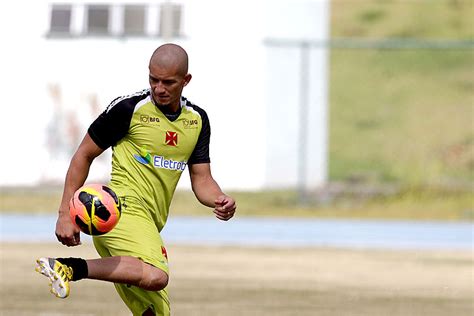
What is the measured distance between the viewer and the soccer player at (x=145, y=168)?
8.00m

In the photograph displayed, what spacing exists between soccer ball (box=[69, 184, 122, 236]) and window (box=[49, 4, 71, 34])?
58.9 feet

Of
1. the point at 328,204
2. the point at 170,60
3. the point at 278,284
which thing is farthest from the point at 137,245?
the point at 328,204

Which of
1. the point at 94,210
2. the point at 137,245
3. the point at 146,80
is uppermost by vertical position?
the point at 146,80

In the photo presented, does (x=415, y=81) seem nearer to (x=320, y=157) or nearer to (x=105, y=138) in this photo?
(x=320, y=157)

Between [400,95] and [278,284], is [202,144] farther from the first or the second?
[400,95]

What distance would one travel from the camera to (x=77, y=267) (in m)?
7.75

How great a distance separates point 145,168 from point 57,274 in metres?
1.03

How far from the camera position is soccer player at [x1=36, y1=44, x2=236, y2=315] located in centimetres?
800

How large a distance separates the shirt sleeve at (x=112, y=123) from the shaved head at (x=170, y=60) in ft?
1.25

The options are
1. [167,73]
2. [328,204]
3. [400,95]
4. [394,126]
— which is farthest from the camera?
[400,95]

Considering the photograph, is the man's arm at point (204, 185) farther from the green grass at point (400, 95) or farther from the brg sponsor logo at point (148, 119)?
the green grass at point (400, 95)

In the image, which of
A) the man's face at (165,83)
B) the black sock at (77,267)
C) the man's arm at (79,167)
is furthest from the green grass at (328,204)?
the black sock at (77,267)

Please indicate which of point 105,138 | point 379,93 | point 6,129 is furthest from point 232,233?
point 379,93

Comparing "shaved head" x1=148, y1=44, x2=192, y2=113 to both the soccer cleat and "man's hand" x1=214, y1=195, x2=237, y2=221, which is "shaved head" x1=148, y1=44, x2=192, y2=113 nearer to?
"man's hand" x1=214, y1=195, x2=237, y2=221
